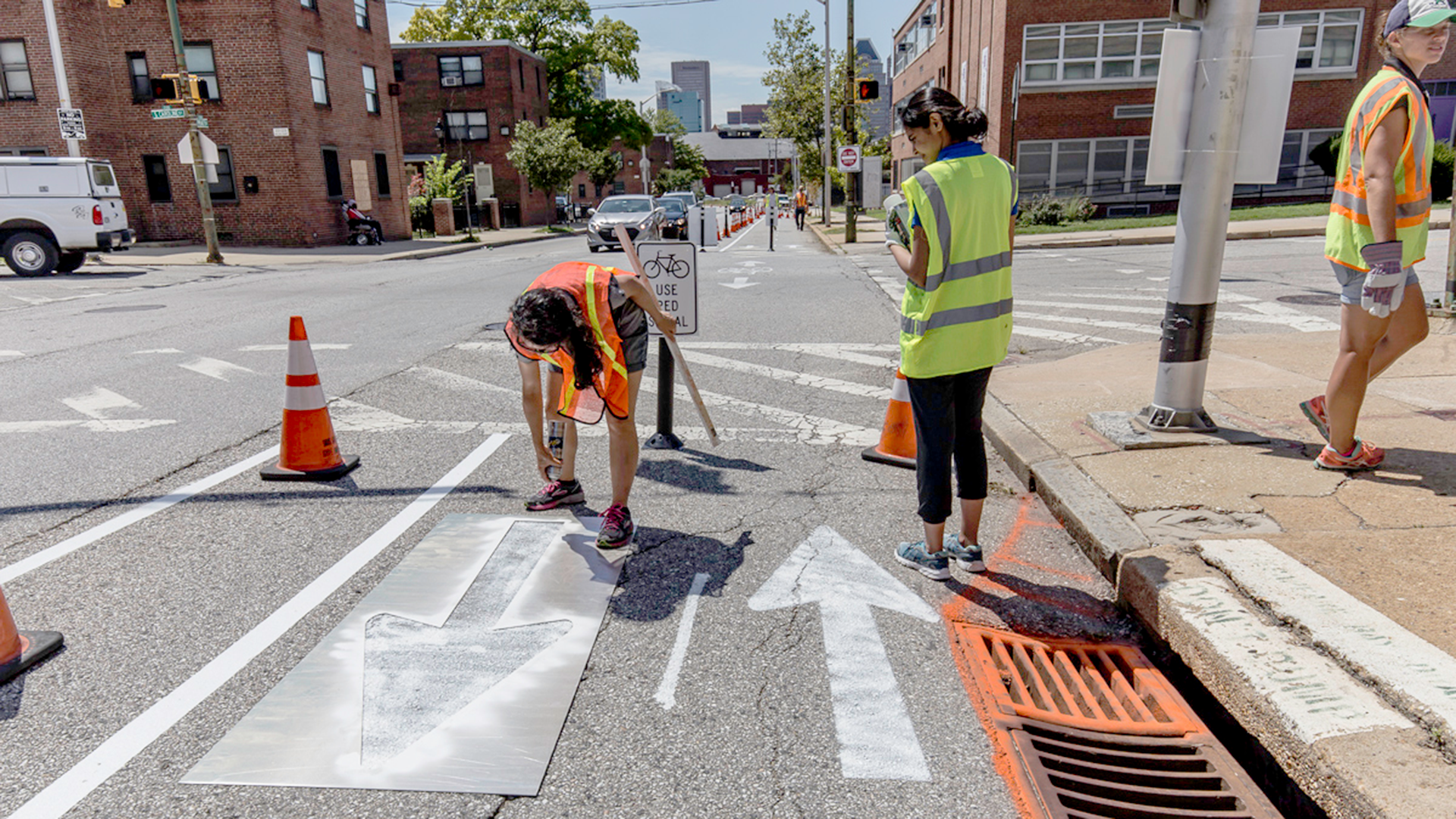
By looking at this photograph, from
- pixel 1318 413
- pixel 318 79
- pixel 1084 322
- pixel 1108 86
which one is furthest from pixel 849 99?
pixel 1318 413

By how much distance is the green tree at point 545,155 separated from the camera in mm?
41094

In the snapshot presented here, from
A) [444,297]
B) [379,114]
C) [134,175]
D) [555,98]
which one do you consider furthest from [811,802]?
[555,98]

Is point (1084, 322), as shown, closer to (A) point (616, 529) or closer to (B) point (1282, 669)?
(A) point (616, 529)

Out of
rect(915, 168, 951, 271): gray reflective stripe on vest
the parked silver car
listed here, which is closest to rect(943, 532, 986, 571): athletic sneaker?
rect(915, 168, 951, 271): gray reflective stripe on vest

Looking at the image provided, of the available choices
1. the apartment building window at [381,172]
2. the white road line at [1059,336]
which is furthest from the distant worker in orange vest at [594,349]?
the apartment building window at [381,172]

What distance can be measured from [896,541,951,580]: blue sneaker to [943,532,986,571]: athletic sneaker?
5 cm

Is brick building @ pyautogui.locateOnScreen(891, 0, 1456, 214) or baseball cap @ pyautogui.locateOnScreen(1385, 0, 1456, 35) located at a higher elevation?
brick building @ pyautogui.locateOnScreen(891, 0, 1456, 214)

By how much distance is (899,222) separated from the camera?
353cm

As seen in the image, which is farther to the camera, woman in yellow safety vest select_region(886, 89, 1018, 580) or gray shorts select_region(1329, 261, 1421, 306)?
gray shorts select_region(1329, 261, 1421, 306)

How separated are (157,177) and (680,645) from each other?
98.2 ft

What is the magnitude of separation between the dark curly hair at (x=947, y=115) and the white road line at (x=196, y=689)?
116 inches

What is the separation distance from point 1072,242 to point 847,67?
31.9ft

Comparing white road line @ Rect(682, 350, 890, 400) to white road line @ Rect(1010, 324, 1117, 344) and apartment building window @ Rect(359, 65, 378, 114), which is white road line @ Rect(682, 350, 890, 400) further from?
apartment building window @ Rect(359, 65, 378, 114)

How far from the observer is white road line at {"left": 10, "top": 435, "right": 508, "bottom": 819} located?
2.54 meters
